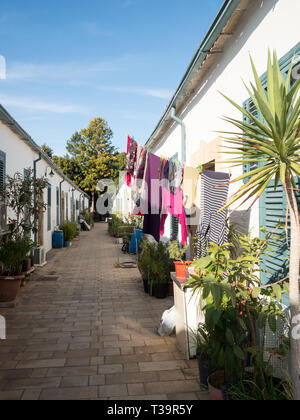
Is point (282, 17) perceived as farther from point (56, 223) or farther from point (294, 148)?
point (56, 223)

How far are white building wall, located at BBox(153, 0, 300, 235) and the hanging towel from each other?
1.21 feet

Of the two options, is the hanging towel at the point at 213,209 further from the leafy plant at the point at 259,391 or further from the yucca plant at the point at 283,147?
the yucca plant at the point at 283,147

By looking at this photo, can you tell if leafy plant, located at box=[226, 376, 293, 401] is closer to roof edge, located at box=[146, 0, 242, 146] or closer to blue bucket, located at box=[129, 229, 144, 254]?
roof edge, located at box=[146, 0, 242, 146]

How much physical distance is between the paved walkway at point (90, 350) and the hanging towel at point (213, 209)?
4.56 feet

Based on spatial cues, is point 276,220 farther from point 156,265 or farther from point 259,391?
point 156,265

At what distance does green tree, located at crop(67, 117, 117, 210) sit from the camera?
38.0 m

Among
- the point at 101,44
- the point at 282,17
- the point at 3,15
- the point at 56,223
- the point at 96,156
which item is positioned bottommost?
the point at 56,223

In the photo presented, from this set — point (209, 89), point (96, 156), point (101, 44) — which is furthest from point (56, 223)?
point (96, 156)

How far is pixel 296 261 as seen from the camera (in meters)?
1.94

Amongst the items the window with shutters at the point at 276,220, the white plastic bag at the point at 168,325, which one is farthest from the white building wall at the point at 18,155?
the window with shutters at the point at 276,220

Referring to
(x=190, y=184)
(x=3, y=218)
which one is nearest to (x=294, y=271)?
(x=190, y=184)

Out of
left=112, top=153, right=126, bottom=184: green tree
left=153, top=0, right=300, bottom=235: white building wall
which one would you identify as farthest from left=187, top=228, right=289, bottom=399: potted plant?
left=112, top=153, right=126, bottom=184: green tree

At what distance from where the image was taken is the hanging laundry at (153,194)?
5.26 m
